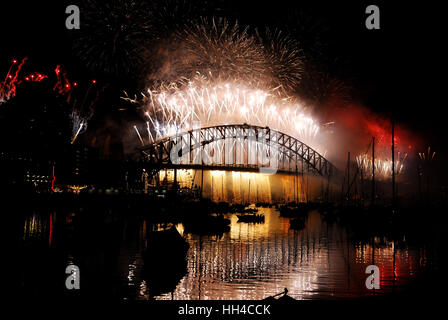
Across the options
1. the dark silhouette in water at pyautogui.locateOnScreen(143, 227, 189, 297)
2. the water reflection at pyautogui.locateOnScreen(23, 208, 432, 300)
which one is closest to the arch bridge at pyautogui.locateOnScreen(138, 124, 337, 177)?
the water reflection at pyautogui.locateOnScreen(23, 208, 432, 300)

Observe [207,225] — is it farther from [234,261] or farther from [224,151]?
[224,151]

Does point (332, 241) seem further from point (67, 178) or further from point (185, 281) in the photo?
point (67, 178)

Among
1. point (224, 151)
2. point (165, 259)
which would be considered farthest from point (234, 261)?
point (224, 151)

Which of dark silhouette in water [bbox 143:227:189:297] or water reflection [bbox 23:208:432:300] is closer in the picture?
water reflection [bbox 23:208:432:300]

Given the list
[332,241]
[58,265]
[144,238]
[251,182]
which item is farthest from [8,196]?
[251,182]

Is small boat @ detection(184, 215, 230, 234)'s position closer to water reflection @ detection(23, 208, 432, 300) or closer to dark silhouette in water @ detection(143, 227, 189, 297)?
water reflection @ detection(23, 208, 432, 300)

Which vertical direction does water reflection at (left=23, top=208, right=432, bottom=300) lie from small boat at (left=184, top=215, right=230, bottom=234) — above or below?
below

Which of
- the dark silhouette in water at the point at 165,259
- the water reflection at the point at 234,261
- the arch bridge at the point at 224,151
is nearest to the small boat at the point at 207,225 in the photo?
the water reflection at the point at 234,261
